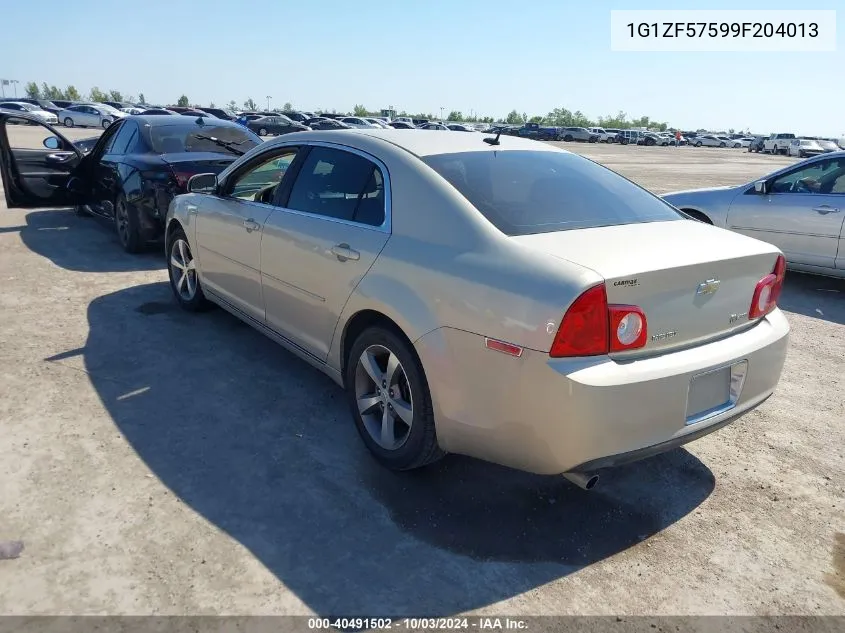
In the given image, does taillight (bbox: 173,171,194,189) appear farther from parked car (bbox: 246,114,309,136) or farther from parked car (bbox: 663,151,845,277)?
parked car (bbox: 246,114,309,136)

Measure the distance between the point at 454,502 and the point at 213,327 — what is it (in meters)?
3.06

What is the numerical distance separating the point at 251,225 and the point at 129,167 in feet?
13.0

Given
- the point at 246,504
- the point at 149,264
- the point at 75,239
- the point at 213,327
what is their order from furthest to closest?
1. the point at 75,239
2. the point at 149,264
3. the point at 213,327
4. the point at 246,504

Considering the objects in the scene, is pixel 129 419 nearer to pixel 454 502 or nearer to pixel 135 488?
pixel 135 488

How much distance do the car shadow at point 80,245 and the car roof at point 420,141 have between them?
13.3ft

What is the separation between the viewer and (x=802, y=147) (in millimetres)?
51875

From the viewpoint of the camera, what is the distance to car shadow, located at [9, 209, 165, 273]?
7.09 meters

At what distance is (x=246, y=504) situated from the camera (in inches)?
116

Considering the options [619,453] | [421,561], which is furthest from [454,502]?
[619,453]

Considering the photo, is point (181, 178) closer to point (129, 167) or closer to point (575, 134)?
point (129, 167)

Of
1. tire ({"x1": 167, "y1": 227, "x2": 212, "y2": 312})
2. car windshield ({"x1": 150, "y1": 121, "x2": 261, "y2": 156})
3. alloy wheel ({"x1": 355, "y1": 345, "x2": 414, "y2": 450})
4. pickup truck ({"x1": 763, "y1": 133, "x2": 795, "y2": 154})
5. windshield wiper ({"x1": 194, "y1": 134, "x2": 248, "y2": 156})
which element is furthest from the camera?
pickup truck ({"x1": 763, "y1": 133, "x2": 795, "y2": 154})

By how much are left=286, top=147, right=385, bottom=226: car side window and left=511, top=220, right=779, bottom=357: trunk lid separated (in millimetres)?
962

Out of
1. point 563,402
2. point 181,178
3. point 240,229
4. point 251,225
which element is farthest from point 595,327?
point 181,178

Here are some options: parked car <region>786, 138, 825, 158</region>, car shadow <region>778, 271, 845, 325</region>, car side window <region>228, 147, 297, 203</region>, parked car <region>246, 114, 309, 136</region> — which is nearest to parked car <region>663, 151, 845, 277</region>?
car shadow <region>778, 271, 845, 325</region>
